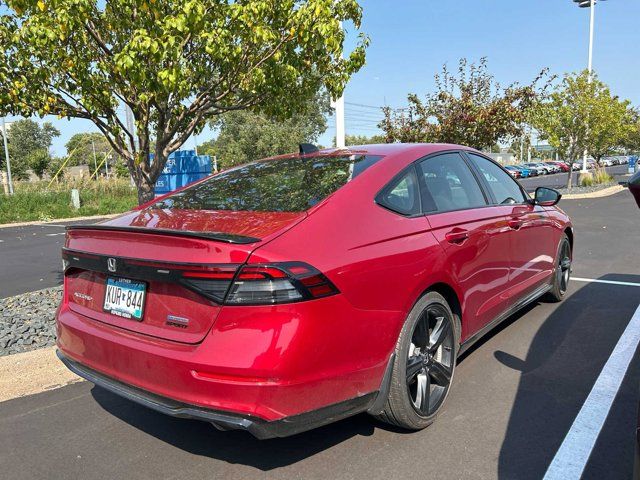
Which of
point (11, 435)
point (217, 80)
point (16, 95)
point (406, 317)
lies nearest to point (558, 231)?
point (406, 317)

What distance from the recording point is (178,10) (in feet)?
15.3

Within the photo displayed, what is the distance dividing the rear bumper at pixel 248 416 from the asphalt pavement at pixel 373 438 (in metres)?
0.39

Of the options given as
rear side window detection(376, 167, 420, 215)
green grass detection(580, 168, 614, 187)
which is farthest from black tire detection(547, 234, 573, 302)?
green grass detection(580, 168, 614, 187)

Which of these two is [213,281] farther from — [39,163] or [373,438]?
[39,163]

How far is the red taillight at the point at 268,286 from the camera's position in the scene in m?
2.21

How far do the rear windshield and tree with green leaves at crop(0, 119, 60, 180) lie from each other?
4906cm

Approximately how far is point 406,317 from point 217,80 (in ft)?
13.6

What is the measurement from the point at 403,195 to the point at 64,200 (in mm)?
22673

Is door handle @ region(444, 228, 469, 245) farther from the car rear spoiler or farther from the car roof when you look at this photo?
the car rear spoiler

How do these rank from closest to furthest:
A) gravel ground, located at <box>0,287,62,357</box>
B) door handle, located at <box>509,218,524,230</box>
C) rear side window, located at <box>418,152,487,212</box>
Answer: rear side window, located at <box>418,152,487,212</box> < door handle, located at <box>509,218,524,230</box> < gravel ground, located at <box>0,287,62,357</box>

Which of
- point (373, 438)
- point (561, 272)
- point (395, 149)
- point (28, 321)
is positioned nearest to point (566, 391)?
point (373, 438)

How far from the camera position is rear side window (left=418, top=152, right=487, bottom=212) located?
334cm

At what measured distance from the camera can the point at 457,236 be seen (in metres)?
3.25

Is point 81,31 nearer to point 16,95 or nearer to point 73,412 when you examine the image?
point 16,95
